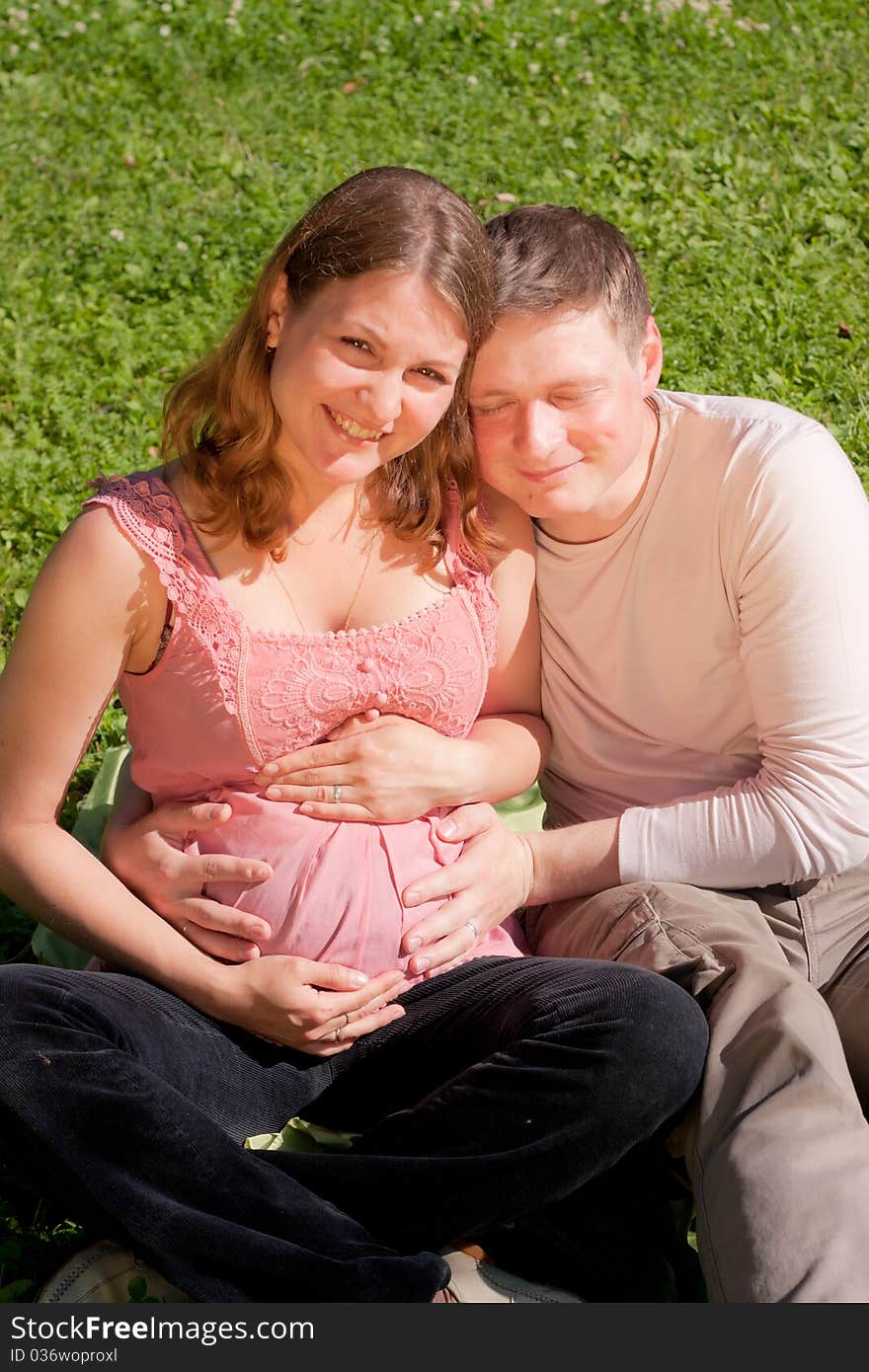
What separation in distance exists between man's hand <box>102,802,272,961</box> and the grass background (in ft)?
4.69

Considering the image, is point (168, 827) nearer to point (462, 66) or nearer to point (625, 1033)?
point (625, 1033)

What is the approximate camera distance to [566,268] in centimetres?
301

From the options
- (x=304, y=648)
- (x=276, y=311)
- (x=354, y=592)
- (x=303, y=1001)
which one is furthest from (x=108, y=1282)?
(x=276, y=311)

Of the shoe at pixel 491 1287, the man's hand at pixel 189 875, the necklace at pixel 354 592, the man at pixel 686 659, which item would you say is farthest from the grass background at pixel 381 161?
the shoe at pixel 491 1287

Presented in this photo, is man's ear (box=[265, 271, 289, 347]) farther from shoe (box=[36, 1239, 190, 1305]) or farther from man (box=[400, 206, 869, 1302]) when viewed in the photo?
shoe (box=[36, 1239, 190, 1305])

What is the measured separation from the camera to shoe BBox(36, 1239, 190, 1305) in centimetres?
266

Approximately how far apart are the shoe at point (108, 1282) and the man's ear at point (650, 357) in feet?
6.67

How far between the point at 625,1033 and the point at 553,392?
4.23 feet

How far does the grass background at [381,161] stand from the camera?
5.79m

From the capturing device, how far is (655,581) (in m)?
3.26

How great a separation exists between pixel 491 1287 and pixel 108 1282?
70cm

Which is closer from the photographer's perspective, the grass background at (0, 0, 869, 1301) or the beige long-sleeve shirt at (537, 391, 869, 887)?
the beige long-sleeve shirt at (537, 391, 869, 887)

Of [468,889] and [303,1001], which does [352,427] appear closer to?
[468,889]

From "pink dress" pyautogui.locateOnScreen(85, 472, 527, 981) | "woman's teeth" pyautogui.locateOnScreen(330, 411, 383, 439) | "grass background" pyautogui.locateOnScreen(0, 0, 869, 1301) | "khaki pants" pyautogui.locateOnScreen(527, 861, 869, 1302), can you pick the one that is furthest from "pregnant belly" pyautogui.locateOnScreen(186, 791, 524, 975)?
"grass background" pyautogui.locateOnScreen(0, 0, 869, 1301)
